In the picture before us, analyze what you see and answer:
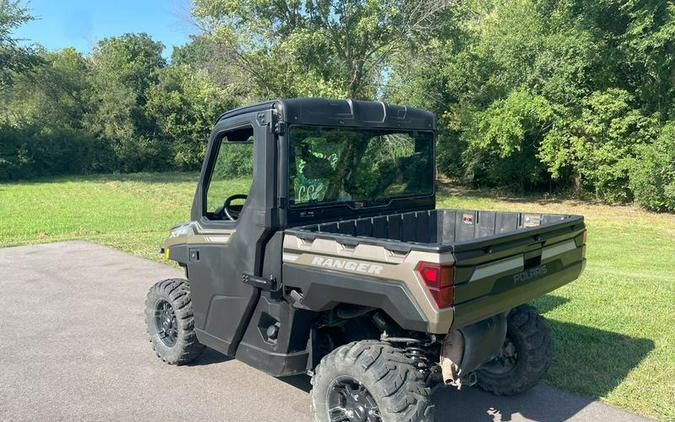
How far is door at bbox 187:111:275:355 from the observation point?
3766mm

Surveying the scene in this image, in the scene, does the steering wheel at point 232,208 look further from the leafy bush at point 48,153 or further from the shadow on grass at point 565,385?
the leafy bush at point 48,153

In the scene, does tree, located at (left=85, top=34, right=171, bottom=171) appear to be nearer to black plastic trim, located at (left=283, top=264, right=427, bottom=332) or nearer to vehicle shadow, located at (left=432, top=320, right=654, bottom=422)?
vehicle shadow, located at (left=432, top=320, right=654, bottom=422)

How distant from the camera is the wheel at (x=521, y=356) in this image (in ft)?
13.6

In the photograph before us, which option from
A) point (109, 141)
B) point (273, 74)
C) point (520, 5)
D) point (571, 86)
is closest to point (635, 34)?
point (571, 86)

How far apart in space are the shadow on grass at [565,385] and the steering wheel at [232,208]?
1.45 m

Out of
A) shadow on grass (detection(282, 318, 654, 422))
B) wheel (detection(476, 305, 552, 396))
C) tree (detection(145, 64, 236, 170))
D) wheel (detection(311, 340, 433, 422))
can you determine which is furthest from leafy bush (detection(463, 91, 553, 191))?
wheel (detection(311, 340, 433, 422))

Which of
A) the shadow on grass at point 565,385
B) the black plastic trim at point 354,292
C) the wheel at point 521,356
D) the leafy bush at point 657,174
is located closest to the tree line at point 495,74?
the leafy bush at point 657,174

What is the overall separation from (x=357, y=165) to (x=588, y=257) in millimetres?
7903

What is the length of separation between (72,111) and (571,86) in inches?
1117

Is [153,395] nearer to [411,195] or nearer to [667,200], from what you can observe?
[411,195]

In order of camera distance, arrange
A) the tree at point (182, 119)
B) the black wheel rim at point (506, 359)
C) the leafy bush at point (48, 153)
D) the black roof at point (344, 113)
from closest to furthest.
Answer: the black roof at point (344, 113) < the black wheel rim at point (506, 359) < the leafy bush at point (48, 153) < the tree at point (182, 119)

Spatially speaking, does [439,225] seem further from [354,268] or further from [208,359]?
[208,359]

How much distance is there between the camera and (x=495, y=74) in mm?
23922

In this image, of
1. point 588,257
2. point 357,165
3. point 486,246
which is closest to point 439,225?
point 357,165
